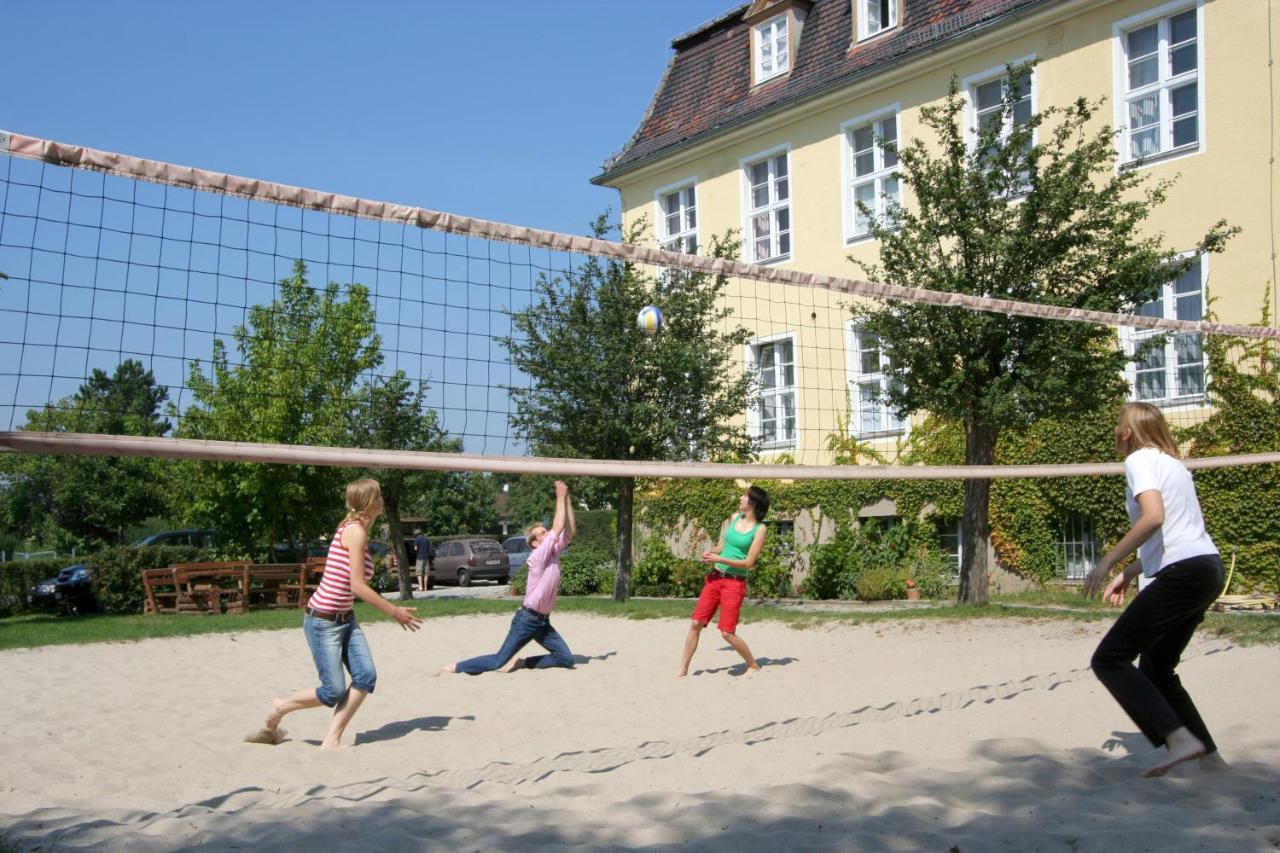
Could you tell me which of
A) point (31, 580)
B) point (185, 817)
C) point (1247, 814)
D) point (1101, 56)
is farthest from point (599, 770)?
point (31, 580)

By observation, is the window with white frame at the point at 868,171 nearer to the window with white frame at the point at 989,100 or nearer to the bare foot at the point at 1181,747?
the window with white frame at the point at 989,100

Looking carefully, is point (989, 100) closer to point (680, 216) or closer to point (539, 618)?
point (680, 216)

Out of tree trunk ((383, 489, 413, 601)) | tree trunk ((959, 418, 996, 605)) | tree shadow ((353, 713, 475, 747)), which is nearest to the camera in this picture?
tree shadow ((353, 713, 475, 747))

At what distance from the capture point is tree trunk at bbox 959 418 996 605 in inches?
525

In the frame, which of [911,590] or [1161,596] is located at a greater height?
[1161,596]

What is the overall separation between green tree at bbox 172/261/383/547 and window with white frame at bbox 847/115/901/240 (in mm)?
8581

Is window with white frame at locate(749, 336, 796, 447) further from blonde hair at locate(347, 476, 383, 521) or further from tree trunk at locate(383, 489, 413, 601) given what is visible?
blonde hair at locate(347, 476, 383, 521)

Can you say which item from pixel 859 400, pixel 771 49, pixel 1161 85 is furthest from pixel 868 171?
pixel 1161 85

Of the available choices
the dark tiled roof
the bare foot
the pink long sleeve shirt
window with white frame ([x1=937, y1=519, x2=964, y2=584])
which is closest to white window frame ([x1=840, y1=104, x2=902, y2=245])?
the dark tiled roof

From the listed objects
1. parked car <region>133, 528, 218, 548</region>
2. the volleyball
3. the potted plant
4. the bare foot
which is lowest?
the bare foot

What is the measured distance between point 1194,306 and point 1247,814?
1277 centimetres

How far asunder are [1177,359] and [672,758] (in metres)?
12.0

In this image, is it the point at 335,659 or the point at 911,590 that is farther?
the point at 911,590

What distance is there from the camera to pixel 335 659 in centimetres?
661
